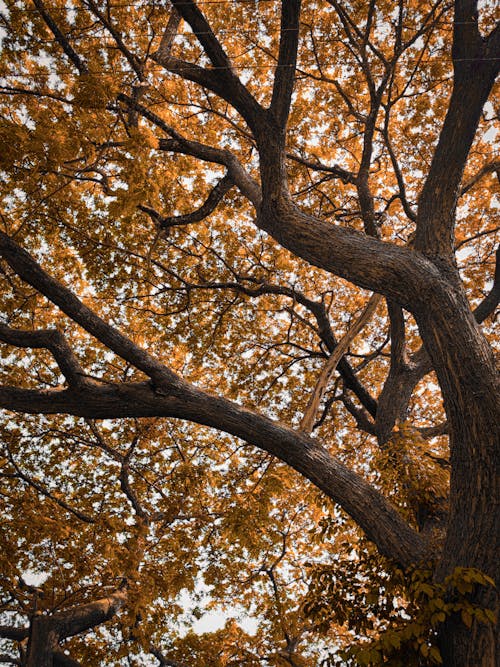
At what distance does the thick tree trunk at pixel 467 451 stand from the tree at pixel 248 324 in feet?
0.05

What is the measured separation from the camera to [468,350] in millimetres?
3350

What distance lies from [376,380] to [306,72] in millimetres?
6287

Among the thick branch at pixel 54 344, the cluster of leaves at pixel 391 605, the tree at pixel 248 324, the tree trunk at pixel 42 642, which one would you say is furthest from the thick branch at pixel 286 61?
the tree trunk at pixel 42 642

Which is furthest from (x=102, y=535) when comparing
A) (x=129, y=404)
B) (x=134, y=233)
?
(x=134, y=233)

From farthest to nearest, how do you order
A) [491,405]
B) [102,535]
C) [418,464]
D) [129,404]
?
[102,535] < [418,464] < [129,404] < [491,405]

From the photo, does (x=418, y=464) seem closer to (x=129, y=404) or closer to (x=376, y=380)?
(x=129, y=404)

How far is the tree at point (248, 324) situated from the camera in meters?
3.59

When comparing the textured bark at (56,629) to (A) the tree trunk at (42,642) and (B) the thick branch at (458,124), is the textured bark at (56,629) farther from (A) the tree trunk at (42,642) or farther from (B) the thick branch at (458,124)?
(B) the thick branch at (458,124)

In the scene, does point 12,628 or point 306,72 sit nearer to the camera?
point 306,72

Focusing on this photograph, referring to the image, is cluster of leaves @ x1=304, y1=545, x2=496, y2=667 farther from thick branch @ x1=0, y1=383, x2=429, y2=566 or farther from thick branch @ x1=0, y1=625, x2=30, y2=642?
thick branch @ x1=0, y1=625, x2=30, y2=642

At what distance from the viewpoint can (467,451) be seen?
3154mm

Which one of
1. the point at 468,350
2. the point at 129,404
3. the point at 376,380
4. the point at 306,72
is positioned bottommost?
the point at 468,350

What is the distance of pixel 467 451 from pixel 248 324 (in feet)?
18.5

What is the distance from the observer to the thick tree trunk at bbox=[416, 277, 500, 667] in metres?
2.75
